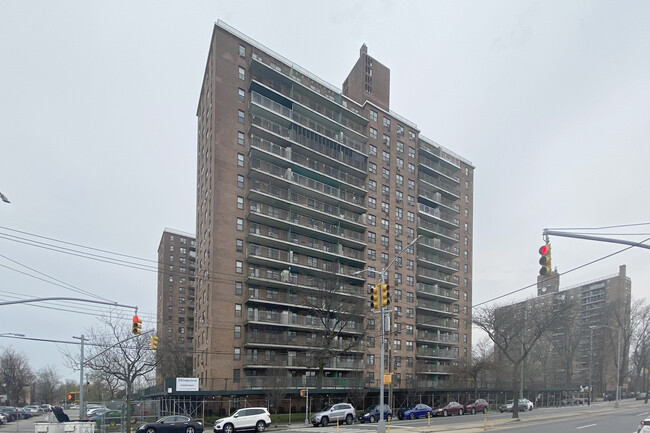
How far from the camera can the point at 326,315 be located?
51719 millimetres

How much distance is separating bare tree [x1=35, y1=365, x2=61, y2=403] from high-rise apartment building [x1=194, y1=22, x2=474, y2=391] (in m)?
78.2

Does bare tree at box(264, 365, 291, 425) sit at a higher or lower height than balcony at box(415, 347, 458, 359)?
higher

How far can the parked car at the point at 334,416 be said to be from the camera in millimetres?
37500

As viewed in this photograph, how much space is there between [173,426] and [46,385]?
103 metres

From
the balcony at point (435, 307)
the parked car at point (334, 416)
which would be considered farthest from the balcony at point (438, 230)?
the parked car at point (334, 416)

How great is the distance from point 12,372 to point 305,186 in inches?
2734

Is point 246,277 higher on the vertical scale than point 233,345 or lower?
higher

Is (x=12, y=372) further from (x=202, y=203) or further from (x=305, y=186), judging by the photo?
(x=305, y=186)

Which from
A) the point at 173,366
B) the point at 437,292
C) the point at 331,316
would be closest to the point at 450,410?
the point at 331,316

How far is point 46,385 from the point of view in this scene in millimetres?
111500

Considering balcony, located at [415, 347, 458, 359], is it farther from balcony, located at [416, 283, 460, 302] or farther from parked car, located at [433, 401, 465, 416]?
parked car, located at [433, 401, 465, 416]

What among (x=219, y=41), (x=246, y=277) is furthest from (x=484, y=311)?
(x=219, y=41)

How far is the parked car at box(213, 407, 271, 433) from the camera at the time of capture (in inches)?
1226

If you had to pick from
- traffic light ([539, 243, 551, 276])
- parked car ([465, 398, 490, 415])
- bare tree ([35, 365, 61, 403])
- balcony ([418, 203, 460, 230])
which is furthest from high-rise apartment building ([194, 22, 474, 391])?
bare tree ([35, 365, 61, 403])
